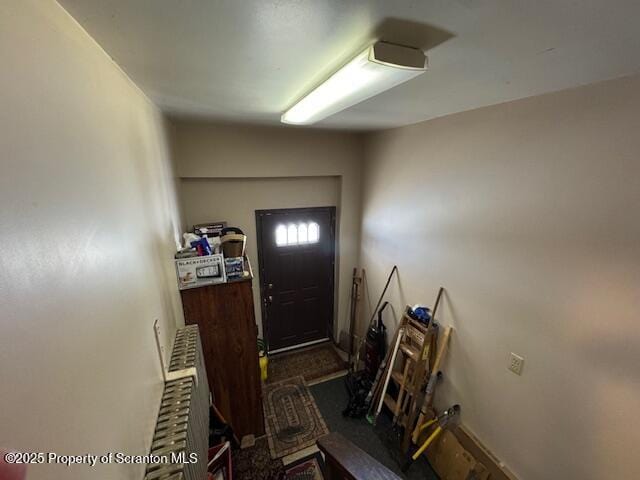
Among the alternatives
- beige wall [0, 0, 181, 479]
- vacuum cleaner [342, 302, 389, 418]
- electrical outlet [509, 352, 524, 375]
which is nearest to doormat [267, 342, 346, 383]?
vacuum cleaner [342, 302, 389, 418]

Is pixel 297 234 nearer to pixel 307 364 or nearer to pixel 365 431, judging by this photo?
pixel 307 364

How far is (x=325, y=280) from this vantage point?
344 centimetres

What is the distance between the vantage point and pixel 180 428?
1.02m

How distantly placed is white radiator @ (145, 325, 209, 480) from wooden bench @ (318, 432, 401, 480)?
52 centimetres

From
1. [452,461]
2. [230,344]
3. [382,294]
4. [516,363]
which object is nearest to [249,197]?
[230,344]

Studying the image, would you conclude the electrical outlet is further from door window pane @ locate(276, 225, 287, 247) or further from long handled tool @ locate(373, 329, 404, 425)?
door window pane @ locate(276, 225, 287, 247)

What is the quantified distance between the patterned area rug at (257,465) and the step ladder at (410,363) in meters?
1.09

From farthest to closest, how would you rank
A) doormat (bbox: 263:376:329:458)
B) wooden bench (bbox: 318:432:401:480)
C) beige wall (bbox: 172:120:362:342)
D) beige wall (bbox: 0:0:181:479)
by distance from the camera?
beige wall (bbox: 172:120:362:342), doormat (bbox: 263:376:329:458), wooden bench (bbox: 318:432:401:480), beige wall (bbox: 0:0:181:479)

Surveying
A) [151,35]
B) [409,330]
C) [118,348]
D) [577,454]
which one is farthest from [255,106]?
[577,454]

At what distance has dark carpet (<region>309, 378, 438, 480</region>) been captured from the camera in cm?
210

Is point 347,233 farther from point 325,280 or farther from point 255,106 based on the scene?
point 255,106

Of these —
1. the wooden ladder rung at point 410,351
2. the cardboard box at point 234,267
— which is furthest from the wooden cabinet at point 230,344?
the wooden ladder rung at point 410,351

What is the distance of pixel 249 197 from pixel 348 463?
256 cm

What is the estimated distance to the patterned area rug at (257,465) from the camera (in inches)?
80.8
